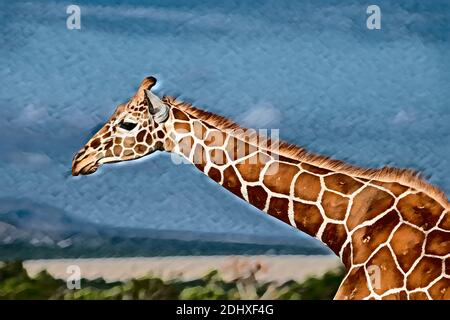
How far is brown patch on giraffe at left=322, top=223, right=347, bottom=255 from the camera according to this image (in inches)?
180

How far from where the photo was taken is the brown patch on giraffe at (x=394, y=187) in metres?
4.63

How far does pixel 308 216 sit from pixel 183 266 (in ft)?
2.66

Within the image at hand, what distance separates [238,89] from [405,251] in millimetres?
1300

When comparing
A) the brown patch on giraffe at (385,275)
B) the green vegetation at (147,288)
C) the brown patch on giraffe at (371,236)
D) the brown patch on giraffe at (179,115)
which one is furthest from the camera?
the green vegetation at (147,288)

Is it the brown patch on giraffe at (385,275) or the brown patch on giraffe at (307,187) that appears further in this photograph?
the brown patch on giraffe at (307,187)

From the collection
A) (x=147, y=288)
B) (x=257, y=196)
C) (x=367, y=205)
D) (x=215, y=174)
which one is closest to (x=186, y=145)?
(x=215, y=174)

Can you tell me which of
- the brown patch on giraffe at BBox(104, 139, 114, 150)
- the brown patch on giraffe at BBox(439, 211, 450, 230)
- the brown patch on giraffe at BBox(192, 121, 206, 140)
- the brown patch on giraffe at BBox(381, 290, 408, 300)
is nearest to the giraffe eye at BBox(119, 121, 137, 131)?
the brown patch on giraffe at BBox(104, 139, 114, 150)

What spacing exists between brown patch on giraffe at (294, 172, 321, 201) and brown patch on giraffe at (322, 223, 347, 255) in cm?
18

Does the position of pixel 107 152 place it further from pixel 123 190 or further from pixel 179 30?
pixel 179 30

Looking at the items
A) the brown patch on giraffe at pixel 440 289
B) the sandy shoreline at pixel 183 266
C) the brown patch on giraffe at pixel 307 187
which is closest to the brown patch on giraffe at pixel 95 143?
the sandy shoreline at pixel 183 266

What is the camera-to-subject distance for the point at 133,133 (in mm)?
4770

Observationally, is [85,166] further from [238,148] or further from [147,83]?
[238,148]

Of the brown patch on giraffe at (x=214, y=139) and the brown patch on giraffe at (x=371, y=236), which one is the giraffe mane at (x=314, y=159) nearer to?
the brown patch on giraffe at (x=214, y=139)

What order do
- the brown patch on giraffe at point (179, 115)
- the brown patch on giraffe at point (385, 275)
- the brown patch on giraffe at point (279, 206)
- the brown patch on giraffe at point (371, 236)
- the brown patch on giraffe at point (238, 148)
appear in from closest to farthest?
the brown patch on giraffe at point (385, 275) → the brown patch on giraffe at point (371, 236) → the brown patch on giraffe at point (279, 206) → the brown patch on giraffe at point (238, 148) → the brown patch on giraffe at point (179, 115)
